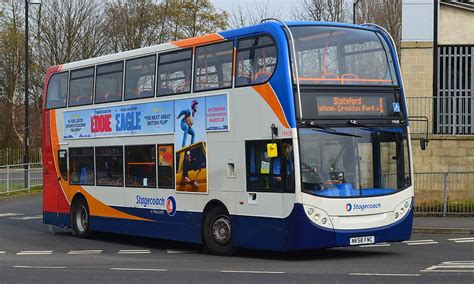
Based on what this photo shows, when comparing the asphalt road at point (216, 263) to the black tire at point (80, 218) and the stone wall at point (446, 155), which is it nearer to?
the black tire at point (80, 218)

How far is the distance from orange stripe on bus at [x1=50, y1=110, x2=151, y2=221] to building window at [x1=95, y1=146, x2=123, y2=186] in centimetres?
54

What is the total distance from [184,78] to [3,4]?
50.8 meters

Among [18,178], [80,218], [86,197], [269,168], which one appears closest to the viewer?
[269,168]

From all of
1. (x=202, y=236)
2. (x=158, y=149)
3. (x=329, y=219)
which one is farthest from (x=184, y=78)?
(x=329, y=219)

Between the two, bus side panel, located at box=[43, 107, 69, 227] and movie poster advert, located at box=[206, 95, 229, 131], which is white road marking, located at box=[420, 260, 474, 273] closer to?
movie poster advert, located at box=[206, 95, 229, 131]

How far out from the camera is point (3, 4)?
65.0m

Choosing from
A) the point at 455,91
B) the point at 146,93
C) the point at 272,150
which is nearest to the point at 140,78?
the point at 146,93

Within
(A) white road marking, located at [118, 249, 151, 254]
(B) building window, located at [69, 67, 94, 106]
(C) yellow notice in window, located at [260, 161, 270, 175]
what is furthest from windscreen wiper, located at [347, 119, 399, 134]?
(B) building window, located at [69, 67, 94, 106]

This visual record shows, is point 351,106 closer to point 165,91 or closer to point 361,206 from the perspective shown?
point 361,206

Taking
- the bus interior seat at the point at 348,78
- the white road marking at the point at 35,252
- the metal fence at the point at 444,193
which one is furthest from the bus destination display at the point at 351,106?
the metal fence at the point at 444,193

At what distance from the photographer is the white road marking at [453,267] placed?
13289 mm

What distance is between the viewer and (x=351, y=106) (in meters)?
15.5

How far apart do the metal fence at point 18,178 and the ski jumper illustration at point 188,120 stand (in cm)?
2247

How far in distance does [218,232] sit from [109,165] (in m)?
4.60
